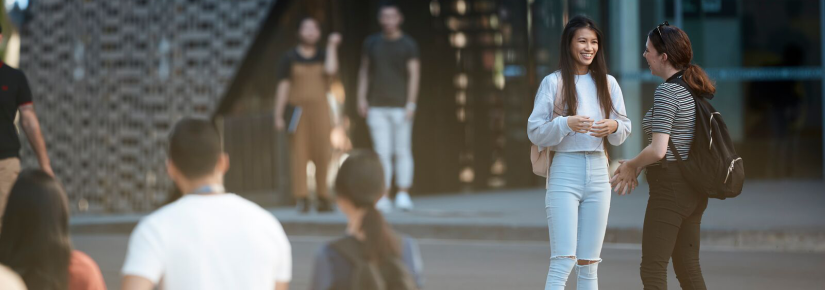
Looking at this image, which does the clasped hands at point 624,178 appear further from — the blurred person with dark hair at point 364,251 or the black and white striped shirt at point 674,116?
the blurred person with dark hair at point 364,251

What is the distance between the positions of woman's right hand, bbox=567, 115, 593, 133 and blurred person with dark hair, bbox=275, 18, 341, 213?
624cm

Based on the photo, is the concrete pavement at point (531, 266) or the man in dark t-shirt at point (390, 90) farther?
the man in dark t-shirt at point (390, 90)

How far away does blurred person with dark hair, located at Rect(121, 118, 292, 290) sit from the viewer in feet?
10.5

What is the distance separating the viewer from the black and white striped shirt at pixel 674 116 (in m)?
5.04

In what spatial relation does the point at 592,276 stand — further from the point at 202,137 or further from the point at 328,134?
the point at 328,134

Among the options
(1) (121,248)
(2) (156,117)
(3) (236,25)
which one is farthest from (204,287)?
(2) (156,117)

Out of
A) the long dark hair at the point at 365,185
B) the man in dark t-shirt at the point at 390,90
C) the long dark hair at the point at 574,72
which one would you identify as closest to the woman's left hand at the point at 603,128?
the long dark hair at the point at 574,72

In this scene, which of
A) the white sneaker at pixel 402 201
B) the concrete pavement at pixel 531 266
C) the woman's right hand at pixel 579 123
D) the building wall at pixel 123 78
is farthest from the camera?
the building wall at pixel 123 78

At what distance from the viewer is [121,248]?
10117mm

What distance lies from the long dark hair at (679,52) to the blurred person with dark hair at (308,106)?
6.16 metres

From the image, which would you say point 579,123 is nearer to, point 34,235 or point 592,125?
point 592,125

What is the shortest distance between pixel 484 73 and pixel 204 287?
36.3 feet

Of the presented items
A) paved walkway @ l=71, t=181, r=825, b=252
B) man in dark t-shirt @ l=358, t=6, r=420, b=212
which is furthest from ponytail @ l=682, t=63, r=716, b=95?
man in dark t-shirt @ l=358, t=6, r=420, b=212

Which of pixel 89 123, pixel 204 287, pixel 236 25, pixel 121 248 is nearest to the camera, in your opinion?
pixel 204 287
